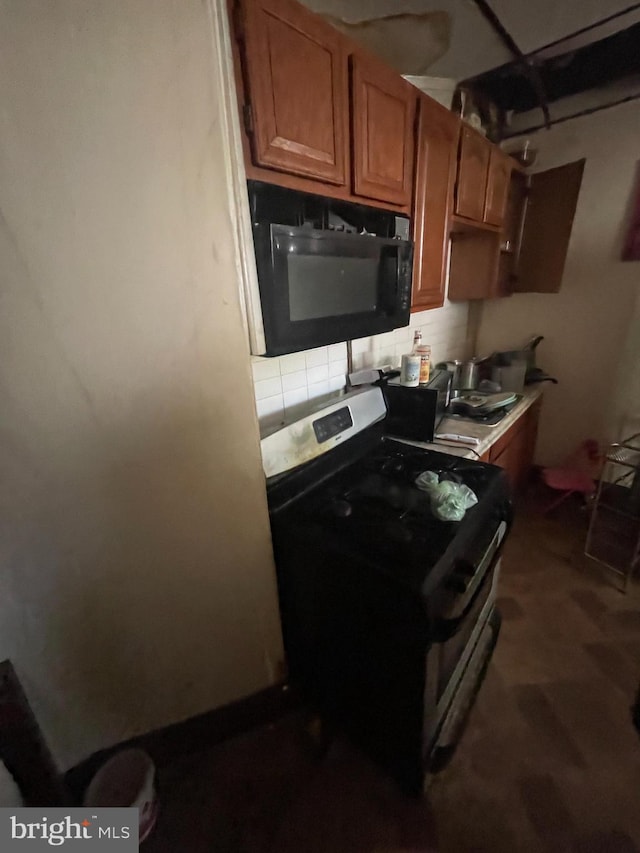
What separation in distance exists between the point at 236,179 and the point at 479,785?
1.73 metres

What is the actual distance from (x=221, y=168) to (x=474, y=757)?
174cm

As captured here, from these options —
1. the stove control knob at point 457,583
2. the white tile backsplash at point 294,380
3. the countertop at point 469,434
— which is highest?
the white tile backsplash at point 294,380

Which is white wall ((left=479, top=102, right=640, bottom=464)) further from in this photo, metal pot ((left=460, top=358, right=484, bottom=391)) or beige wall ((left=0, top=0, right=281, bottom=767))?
beige wall ((left=0, top=0, right=281, bottom=767))

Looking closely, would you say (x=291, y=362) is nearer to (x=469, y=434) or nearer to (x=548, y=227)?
(x=469, y=434)

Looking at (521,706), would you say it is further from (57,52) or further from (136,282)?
(57,52)

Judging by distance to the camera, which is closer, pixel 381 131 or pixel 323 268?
pixel 323 268

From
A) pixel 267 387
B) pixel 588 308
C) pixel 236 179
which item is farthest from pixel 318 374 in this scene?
pixel 588 308

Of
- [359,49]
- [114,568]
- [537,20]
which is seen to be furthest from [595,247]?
[114,568]

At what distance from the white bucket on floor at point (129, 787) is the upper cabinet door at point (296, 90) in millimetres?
1539

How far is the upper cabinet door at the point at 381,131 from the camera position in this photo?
988mm

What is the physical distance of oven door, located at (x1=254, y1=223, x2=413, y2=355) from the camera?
79 cm

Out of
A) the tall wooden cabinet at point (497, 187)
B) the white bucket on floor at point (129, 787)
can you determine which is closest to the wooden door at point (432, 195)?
the tall wooden cabinet at point (497, 187)

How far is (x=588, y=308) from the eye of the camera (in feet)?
7.27

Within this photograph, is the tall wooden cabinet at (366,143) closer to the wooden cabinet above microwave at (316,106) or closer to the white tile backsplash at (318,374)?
the wooden cabinet above microwave at (316,106)
